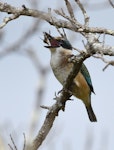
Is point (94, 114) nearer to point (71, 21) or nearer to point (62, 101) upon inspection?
point (62, 101)

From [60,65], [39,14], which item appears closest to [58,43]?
[60,65]

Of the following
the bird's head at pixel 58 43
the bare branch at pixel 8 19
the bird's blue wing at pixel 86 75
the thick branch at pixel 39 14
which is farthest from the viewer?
the bird's blue wing at pixel 86 75

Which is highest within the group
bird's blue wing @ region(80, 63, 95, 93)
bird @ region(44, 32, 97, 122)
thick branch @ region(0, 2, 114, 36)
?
thick branch @ region(0, 2, 114, 36)

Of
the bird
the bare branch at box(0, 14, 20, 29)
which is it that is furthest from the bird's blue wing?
the bare branch at box(0, 14, 20, 29)

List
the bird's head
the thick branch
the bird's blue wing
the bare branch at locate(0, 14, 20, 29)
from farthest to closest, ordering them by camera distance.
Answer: the bird's blue wing, the bird's head, the thick branch, the bare branch at locate(0, 14, 20, 29)

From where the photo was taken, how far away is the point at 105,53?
16.2 feet

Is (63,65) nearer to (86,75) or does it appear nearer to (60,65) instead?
(60,65)

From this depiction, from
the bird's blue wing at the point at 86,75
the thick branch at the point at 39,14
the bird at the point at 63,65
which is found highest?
the thick branch at the point at 39,14

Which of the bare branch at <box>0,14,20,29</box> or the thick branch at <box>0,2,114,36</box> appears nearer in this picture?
the bare branch at <box>0,14,20,29</box>

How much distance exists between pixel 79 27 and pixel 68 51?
6.39ft

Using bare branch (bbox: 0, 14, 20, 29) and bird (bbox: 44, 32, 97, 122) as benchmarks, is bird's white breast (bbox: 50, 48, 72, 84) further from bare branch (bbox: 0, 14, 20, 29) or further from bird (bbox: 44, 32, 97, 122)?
bare branch (bbox: 0, 14, 20, 29)

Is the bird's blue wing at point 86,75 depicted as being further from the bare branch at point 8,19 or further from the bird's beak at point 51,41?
the bare branch at point 8,19


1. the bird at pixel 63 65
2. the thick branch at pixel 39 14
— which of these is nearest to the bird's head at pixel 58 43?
the bird at pixel 63 65

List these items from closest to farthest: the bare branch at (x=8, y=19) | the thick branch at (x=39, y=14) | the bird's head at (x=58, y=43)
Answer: the bare branch at (x=8, y=19) → the thick branch at (x=39, y=14) → the bird's head at (x=58, y=43)
